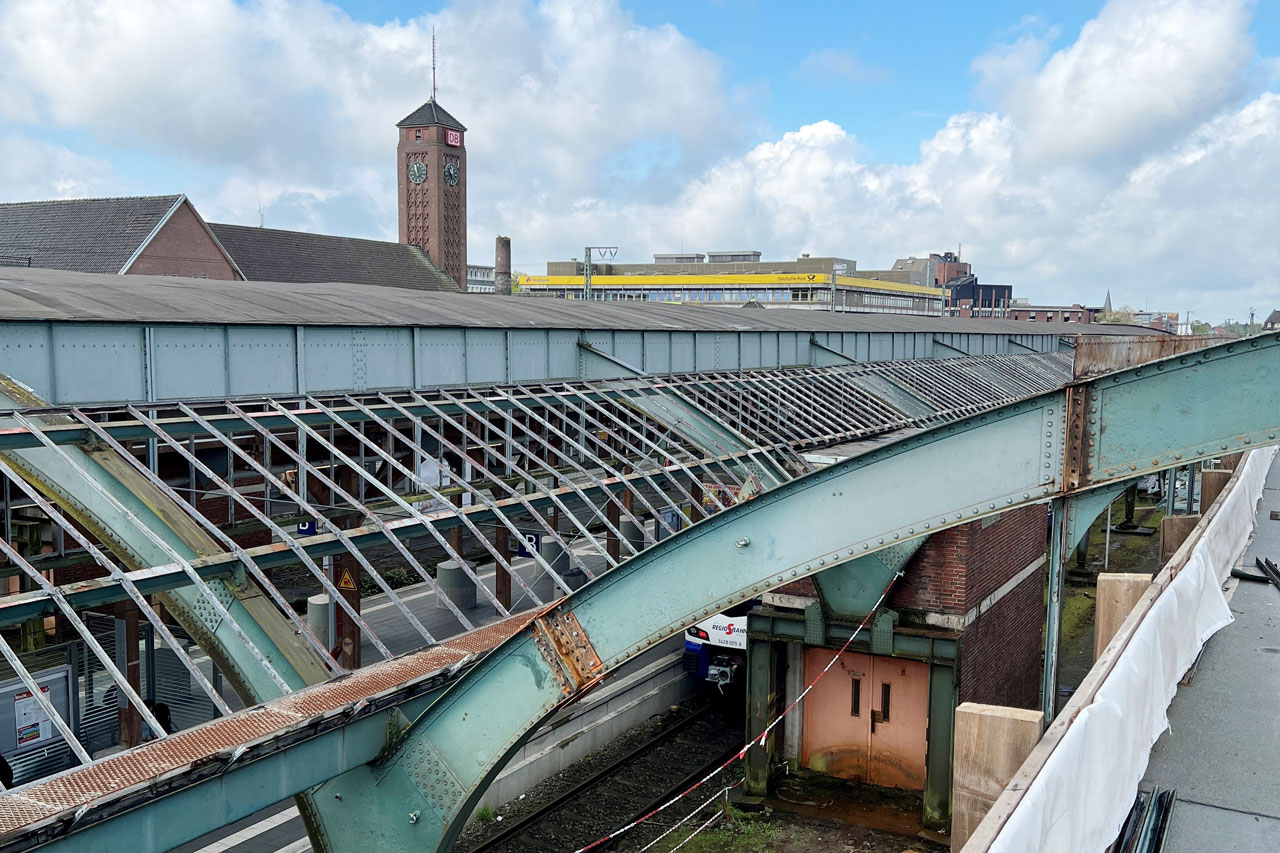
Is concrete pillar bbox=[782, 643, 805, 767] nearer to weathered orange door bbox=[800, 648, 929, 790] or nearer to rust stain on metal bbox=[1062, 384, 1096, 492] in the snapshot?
weathered orange door bbox=[800, 648, 929, 790]

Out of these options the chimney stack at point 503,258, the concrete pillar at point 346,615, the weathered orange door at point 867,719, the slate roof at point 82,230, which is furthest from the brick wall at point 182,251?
the weathered orange door at point 867,719

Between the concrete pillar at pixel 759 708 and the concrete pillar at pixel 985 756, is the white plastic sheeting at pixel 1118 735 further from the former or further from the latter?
the concrete pillar at pixel 759 708

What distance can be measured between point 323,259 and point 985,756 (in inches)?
2136

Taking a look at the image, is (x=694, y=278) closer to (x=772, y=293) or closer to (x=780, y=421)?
(x=772, y=293)

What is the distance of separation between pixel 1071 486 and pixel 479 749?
559 cm

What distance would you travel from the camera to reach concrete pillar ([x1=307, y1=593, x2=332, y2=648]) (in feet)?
54.7

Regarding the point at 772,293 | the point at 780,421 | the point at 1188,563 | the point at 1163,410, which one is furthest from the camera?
the point at 772,293

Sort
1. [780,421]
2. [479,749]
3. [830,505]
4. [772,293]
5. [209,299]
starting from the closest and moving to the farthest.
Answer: [830,505], [479,749], [209,299], [780,421], [772,293]

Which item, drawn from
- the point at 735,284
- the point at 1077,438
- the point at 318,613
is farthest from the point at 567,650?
the point at 735,284

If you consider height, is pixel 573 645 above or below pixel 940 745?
above

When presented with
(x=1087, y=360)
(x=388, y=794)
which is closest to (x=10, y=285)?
(x=388, y=794)

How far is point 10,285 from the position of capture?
14.3 m

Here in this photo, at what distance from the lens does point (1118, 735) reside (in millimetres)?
7004

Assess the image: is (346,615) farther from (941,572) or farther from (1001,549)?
(1001,549)
